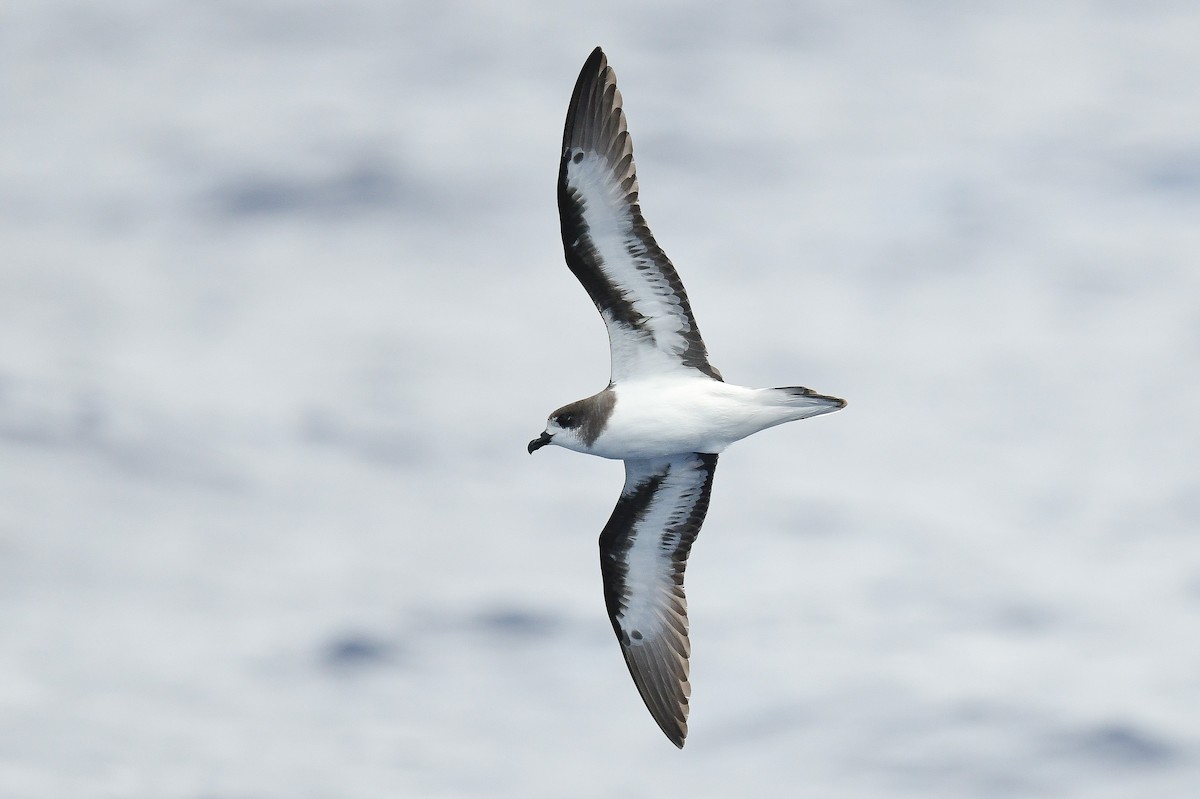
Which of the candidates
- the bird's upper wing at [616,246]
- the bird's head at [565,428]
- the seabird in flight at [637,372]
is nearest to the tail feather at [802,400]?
the seabird in flight at [637,372]

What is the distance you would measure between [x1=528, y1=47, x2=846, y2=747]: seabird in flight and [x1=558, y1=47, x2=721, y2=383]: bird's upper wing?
0.03ft

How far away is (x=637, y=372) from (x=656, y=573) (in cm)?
292

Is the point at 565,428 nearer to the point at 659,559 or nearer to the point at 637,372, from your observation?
the point at 637,372

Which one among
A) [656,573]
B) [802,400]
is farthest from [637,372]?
[656,573]

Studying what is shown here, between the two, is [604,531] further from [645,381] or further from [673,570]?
[645,381]

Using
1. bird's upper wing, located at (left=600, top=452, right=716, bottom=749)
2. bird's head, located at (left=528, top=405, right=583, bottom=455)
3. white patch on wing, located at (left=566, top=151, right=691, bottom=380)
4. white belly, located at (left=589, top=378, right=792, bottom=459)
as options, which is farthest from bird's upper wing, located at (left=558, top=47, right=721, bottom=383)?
bird's upper wing, located at (left=600, top=452, right=716, bottom=749)

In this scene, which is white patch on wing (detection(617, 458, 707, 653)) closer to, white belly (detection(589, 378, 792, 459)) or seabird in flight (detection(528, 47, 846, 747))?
seabird in flight (detection(528, 47, 846, 747))

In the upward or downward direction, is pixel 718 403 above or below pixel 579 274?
below

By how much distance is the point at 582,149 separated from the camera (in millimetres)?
16109

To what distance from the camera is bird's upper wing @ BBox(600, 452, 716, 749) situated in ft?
59.0

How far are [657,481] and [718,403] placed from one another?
194 centimetres

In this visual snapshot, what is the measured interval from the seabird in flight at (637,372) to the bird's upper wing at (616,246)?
10 millimetres

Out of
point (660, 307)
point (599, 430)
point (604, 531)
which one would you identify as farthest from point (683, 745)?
point (660, 307)

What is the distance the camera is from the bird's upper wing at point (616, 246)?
1606 cm
